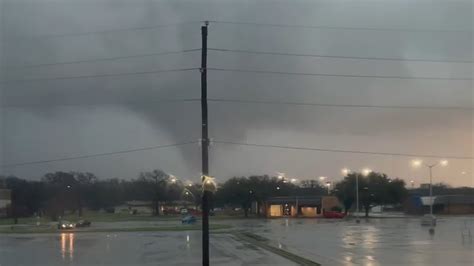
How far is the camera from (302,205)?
122875mm

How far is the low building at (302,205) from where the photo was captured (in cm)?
12181

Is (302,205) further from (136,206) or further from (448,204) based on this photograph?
(136,206)

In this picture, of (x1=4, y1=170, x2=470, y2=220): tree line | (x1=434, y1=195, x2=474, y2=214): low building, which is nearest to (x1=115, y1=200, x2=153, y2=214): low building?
(x1=4, y1=170, x2=470, y2=220): tree line

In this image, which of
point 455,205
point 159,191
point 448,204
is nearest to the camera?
point 448,204

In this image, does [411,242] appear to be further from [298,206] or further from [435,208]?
[435,208]

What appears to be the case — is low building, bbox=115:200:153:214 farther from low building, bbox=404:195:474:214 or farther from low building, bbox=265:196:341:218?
low building, bbox=404:195:474:214

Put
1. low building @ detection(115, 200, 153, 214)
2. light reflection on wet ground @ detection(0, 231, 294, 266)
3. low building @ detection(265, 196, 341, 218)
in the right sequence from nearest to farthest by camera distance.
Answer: light reflection on wet ground @ detection(0, 231, 294, 266), low building @ detection(265, 196, 341, 218), low building @ detection(115, 200, 153, 214)

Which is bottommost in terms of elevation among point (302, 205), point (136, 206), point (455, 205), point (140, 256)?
point (136, 206)

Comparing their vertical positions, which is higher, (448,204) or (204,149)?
(204,149)

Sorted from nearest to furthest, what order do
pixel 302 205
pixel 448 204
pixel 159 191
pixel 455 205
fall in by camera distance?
pixel 302 205 → pixel 448 204 → pixel 455 205 → pixel 159 191

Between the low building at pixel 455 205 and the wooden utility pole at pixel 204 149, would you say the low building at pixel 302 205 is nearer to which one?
the low building at pixel 455 205

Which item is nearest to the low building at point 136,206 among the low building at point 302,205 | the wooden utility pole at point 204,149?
the low building at point 302,205

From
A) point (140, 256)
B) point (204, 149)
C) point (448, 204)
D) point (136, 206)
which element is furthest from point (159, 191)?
point (204, 149)

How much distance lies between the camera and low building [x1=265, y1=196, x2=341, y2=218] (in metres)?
122
